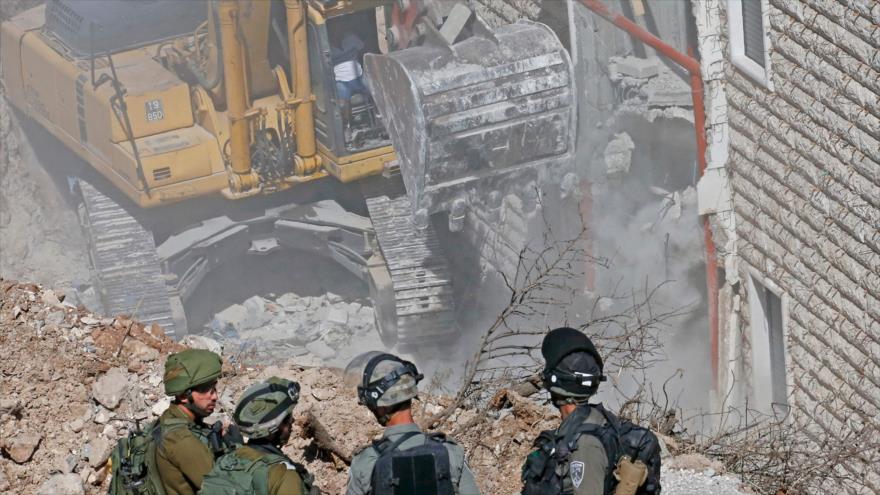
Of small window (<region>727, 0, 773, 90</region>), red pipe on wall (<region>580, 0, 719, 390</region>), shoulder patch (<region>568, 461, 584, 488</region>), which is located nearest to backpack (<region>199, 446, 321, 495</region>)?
shoulder patch (<region>568, 461, 584, 488</region>)

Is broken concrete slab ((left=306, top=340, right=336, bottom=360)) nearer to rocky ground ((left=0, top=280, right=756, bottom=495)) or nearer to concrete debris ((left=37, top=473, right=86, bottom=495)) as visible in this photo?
rocky ground ((left=0, top=280, right=756, bottom=495))

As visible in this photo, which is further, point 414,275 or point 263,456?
point 414,275

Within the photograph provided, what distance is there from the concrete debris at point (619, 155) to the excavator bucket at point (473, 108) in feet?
2.95

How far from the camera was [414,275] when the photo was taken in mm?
12750

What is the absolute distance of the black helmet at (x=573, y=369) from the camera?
388 centimetres

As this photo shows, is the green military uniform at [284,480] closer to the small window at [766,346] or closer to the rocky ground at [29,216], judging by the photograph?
the small window at [766,346]

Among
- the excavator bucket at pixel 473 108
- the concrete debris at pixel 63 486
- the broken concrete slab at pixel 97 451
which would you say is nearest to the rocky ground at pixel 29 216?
the excavator bucket at pixel 473 108

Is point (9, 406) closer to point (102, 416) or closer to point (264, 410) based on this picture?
point (102, 416)

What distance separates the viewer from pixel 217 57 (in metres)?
12.0

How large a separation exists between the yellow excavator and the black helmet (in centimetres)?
769

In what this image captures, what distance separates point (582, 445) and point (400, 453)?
535mm

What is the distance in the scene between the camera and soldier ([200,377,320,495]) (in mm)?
3807

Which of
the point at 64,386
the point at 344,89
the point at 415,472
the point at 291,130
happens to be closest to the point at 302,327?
the point at 291,130

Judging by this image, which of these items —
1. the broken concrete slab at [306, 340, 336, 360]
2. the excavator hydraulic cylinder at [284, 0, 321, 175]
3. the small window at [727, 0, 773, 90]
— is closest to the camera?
the small window at [727, 0, 773, 90]
